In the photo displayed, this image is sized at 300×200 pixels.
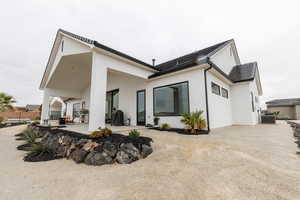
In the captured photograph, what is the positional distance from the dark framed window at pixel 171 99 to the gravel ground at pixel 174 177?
10.1 ft

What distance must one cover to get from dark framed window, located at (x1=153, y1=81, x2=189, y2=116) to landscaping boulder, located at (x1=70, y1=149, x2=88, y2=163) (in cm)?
438

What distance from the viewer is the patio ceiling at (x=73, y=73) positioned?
6.39 metres

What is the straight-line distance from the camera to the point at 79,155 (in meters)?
3.16

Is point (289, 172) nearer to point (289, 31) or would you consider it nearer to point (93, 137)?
point (93, 137)

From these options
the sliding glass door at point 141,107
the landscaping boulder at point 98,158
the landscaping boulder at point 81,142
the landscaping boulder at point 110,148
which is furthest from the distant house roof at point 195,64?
the landscaping boulder at point 98,158

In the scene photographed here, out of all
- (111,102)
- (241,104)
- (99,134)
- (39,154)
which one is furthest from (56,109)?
(241,104)

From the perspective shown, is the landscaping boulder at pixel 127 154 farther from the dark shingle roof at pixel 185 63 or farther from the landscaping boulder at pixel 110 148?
the dark shingle roof at pixel 185 63

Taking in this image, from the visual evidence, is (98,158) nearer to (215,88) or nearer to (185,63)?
(185,63)

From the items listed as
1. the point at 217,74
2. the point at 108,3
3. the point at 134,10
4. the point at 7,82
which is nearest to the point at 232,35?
the point at 217,74

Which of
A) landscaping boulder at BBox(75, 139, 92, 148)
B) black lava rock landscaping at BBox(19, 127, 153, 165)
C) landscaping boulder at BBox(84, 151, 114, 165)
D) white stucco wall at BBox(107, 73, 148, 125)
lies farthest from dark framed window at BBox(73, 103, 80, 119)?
landscaping boulder at BBox(84, 151, 114, 165)

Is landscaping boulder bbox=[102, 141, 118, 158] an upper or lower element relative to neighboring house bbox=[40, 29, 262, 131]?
lower

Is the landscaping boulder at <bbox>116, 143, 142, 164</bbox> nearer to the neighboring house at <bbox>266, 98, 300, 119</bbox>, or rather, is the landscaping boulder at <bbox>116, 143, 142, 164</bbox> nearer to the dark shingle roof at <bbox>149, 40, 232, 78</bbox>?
the dark shingle roof at <bbox>149, 40, 232, 78</bbox>

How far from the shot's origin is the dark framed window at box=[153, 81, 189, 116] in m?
6.05

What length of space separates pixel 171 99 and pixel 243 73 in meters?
7.13
